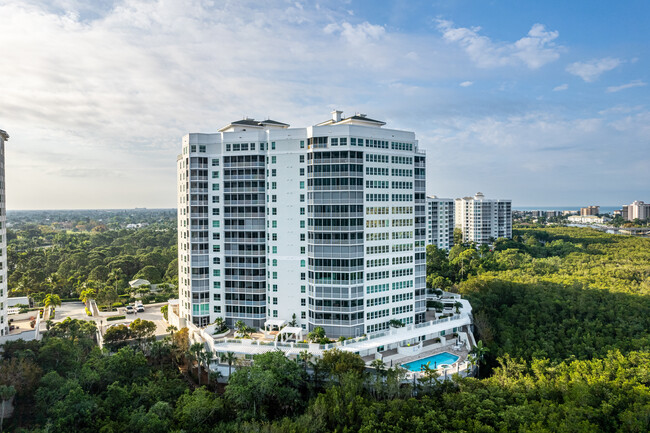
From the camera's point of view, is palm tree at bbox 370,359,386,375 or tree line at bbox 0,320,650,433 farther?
palm tree at bbox 370,359,386,375

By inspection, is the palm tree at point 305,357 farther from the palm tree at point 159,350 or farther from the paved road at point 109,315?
the paved road at point 109,315

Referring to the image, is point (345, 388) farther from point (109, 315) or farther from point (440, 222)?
point (440, 222)

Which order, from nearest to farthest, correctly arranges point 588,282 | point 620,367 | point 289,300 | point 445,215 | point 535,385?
point 535,385 → point 620,367 → point 289,300 → point 588,282 → point 445,215

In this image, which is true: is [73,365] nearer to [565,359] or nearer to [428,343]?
[428,343]

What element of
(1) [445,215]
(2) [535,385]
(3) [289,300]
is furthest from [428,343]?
(1) [445,215]

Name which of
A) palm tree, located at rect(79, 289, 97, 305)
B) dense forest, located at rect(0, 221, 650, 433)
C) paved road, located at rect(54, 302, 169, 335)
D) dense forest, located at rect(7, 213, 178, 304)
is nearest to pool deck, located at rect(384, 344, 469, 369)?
dense forest, located at rect(0, 221, 650, 433)

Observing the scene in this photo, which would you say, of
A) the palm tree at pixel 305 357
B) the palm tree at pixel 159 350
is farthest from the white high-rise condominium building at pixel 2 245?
the palm tree at pixel 305 357

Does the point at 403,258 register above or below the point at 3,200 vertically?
below

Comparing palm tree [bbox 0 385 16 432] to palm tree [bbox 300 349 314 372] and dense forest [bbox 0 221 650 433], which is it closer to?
dense forest [bbox 0 221 650 433]
